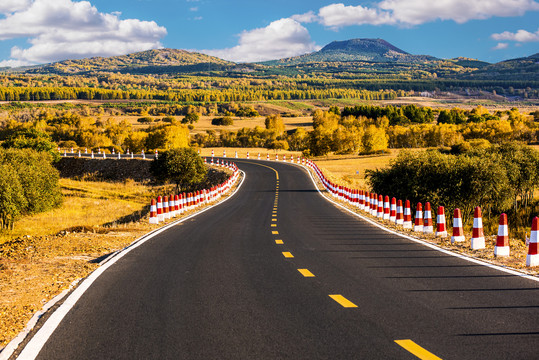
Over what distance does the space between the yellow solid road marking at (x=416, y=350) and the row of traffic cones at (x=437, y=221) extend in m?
5.31

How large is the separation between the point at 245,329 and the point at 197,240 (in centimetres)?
812

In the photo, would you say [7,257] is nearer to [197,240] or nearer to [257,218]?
[197,240]

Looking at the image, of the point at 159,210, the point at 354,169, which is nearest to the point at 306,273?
the point at 159,210

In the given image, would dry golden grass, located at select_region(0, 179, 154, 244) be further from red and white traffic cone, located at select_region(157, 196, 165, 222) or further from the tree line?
red and white traffic cone, located at select_region(157, 196, 165, 222)

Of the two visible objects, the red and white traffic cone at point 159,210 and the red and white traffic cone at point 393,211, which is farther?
the red and white traffic cone at point 159,210

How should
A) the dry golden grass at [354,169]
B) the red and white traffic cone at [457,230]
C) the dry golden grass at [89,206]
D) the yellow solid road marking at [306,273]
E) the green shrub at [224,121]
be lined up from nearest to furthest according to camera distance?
the yellow solid road marking at [306,273]
the red and white traffic cone at [457,230]
the dry golden grass at [89,206]
the dry golden grass at [354,169]
the green shrub at [224,121]

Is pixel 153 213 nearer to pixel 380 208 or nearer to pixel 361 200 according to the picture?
pixel 380 208

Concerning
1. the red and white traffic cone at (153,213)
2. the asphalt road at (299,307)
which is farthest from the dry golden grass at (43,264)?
the asphalt road at (299,307)

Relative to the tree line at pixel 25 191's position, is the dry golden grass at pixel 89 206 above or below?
below

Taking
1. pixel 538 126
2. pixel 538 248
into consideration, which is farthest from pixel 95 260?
pixel 538 126

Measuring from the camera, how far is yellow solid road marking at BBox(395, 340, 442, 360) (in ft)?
15.7

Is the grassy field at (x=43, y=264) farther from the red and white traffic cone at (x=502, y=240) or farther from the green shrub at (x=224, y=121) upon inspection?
the green shrub at (x=224, y=121)

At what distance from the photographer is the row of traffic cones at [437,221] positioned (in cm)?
959

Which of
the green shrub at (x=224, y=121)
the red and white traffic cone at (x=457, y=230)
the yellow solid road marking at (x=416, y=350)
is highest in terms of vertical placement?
the green shrub at (x=224, y=121)
